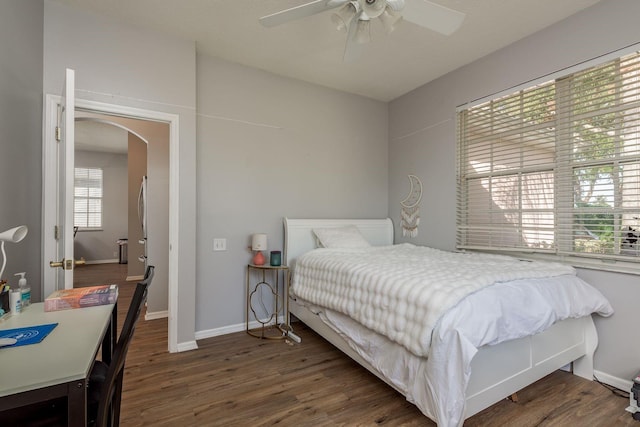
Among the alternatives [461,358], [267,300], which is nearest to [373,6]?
[461,358]

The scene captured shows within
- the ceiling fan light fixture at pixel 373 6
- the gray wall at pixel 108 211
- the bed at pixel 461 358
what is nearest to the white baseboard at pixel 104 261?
the gray wall at pixel 108 211

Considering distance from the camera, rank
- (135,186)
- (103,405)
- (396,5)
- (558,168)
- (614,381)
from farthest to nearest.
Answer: (135,186) → (558,168) → (614,381) → (396,5) → (103,405)

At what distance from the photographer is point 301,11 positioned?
181 centimetres

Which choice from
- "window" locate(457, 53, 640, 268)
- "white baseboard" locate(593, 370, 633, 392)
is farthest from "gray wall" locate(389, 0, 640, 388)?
"window" locate(457, 53, 640, 268)

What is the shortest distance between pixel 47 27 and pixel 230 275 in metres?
2.47

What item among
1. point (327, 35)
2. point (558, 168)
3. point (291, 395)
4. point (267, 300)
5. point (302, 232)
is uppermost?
point (327, 35)

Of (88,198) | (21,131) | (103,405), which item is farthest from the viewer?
(88,198)

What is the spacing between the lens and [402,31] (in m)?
2.60

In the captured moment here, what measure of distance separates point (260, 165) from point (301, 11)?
1.74m

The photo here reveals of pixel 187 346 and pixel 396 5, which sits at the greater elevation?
pixel 396 5

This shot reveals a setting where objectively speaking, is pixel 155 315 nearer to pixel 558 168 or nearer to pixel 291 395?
pixel 291 395

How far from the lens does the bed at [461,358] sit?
1493 mm

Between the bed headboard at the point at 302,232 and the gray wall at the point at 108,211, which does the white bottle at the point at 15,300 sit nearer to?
the bed headboard at the point at 302,232

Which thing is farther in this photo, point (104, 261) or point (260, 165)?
point (104, 261)
